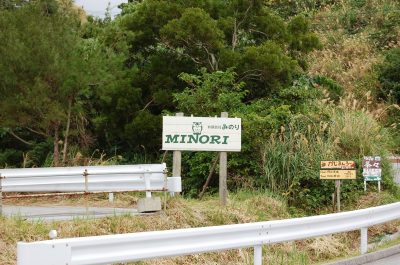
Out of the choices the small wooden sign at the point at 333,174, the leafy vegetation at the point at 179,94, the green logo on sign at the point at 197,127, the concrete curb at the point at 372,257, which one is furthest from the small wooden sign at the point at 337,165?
the concrete curb at the point at 372,257

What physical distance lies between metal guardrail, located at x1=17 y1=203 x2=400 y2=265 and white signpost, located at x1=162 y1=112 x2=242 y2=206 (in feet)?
12.6

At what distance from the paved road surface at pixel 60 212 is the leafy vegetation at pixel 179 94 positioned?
4669 millimetres

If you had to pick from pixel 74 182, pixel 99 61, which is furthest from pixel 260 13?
pixel 74 182

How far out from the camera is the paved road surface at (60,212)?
13.0 meters

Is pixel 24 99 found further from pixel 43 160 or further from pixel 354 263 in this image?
pixel 354 263

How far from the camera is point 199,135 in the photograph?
16.1 meters

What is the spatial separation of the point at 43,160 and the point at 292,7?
29.7 metres

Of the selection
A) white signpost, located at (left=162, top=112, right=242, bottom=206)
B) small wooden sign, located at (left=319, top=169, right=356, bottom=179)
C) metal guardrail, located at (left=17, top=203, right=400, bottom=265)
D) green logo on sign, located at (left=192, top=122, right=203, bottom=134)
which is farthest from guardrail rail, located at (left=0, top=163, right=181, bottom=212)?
metal guardrail, located at (left=17, top=203, right=400, bottom=265)

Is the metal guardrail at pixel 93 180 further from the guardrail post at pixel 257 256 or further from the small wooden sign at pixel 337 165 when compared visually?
the guardrail post at pixel 257 256

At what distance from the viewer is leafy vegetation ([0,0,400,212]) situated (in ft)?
64.0

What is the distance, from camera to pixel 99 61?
21.0m

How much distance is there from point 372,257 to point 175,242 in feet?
15.0

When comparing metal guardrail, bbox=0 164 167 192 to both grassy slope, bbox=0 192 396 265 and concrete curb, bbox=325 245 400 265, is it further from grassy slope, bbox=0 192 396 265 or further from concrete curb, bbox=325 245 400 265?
concrete curb, bbox=325 245 400 265

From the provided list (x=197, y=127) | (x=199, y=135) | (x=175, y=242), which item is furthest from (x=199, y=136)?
(x=175, y=242)
